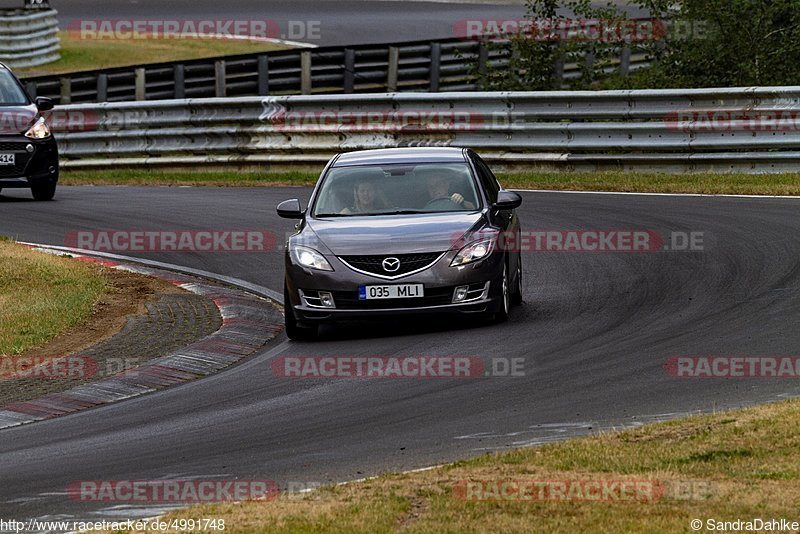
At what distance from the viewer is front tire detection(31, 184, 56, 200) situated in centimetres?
2133

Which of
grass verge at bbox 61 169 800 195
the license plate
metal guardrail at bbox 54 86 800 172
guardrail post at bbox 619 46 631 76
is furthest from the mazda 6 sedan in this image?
guardrail post at bbox 619 46 631 76

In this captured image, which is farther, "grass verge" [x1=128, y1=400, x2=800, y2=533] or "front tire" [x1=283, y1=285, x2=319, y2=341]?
"front tire" [x1=283, y1=285, x2=319, y2=341]

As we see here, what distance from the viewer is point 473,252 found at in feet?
39.8

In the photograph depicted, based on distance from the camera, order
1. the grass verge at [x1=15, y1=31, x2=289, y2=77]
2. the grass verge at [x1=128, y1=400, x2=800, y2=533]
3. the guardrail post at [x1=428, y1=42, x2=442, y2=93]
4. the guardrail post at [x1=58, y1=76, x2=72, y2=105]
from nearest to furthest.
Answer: the grass verge at [x1=128, y1=400, x2=800, y2=533]
the guardrail post at [x1=58, y1=76, x2=72, y2=105]
the guardrail post at [x1=428, y1=42, x2=442, y2=93]
the grass verge at [x1=15, y1=31, x2=289, y2=77]

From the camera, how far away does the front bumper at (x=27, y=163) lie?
68.3 feet

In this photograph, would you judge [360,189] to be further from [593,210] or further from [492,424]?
[593,210]

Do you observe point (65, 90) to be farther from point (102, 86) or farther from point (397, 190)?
point (397, 190)

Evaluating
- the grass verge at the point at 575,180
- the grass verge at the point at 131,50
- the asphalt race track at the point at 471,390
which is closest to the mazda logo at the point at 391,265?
the asphalt race track at the point at 471,390

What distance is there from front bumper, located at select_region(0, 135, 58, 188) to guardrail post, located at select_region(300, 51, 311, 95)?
10126mm

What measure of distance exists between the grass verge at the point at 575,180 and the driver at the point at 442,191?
711 centimetres

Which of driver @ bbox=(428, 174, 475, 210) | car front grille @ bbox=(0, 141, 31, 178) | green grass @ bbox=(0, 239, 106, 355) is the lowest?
green grass @ bbox=(0, 239, 106, 355)

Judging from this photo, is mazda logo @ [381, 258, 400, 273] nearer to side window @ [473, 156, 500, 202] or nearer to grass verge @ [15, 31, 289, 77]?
side window @ [473, 156, 500, 202]

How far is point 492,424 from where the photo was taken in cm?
892

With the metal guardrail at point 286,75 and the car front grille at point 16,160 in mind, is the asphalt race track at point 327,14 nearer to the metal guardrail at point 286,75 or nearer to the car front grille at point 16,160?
the metal guardrail at point 286,75
